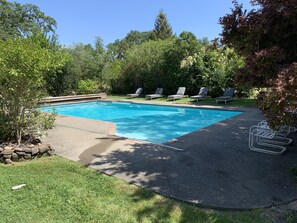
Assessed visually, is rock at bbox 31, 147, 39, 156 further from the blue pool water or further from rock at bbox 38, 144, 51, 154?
the blue pool water

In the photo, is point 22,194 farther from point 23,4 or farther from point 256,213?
point 23,4

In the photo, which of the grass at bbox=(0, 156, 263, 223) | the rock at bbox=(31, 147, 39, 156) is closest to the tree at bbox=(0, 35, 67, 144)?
the rock at bbox=(31, 147, 39, 156)

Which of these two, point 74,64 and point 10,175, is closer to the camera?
point 10,175

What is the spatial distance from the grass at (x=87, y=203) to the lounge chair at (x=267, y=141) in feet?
8.76

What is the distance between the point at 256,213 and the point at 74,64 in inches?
→ 873

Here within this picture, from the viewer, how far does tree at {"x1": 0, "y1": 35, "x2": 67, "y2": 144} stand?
5160 mm

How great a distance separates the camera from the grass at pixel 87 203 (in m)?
3.17

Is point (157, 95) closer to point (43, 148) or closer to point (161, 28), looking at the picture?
point (43, 148)

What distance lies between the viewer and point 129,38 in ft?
241

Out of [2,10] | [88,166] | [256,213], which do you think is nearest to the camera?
[256,213]

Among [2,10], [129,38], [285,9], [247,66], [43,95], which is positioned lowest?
[43,95]

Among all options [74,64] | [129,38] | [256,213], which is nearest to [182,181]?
[256,213]

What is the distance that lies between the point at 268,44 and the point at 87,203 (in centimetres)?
369

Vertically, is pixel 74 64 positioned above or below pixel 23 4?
below
